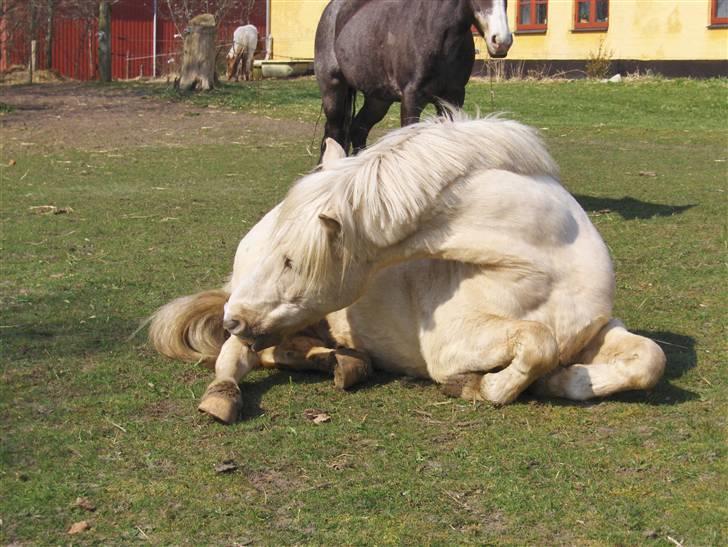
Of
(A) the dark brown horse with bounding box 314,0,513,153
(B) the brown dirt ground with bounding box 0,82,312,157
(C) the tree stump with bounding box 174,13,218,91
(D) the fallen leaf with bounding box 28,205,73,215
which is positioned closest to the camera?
(A) the dark brown horse with bounding box 314,0,513,153

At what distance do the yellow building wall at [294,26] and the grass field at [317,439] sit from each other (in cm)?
2835

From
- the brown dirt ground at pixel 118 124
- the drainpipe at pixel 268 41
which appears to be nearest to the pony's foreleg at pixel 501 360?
the brown dirt ground at pixel 118 124

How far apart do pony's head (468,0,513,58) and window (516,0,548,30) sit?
2210 cm

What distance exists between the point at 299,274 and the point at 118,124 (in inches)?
550

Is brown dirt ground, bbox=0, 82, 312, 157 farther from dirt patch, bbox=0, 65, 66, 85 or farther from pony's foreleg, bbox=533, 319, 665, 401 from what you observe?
pony's foreleg, bbox=533, 319, 665, 401

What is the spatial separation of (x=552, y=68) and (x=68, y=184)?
20177mm

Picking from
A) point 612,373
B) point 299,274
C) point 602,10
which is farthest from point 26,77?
point 612,373

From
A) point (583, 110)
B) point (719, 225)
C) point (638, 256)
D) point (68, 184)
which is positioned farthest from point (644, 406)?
point (583, 110)

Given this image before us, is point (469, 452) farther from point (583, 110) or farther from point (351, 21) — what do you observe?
point (583, 110)

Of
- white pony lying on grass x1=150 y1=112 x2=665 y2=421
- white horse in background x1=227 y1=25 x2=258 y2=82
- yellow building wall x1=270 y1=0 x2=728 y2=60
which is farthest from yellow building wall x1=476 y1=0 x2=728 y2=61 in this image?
white pony lying on grass x1=150 y1=112 x2=665 y2=421

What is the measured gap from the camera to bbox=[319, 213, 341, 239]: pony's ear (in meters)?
4.25

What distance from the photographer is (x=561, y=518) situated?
332cm

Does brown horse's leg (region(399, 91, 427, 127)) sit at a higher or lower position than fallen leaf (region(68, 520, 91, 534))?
higher

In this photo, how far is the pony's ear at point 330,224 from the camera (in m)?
4.25
